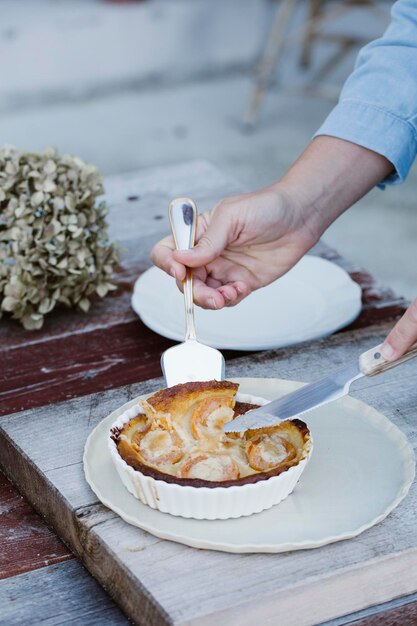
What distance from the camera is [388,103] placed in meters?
1.40

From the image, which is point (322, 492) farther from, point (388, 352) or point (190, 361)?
point (190, 361)

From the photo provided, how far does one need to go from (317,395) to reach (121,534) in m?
0.25

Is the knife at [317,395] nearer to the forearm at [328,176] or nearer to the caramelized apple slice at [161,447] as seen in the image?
the caramelized apple slice at [161,447]

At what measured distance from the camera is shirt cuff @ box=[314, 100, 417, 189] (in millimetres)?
1401

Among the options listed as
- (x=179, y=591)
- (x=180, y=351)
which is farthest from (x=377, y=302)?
(x=179, y=591)

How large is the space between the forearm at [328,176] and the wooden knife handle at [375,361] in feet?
1.41

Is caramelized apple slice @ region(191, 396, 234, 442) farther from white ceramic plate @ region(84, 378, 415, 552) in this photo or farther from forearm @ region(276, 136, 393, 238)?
forearm @ region(276, 136, 393, 238)

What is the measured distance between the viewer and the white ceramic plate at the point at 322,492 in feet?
2.97

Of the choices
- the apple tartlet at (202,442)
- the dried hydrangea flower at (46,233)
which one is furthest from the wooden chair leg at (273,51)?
the apple tartlet at (202,442)

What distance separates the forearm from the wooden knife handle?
43 centimetres

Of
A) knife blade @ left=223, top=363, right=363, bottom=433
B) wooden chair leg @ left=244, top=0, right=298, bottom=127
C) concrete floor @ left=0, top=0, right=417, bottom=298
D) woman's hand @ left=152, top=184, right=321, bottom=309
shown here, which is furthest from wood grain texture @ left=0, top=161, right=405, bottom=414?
wooden chair leg @ left=244, top=0, right=298, bottom=127

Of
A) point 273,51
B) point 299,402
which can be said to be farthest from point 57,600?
point 273,51

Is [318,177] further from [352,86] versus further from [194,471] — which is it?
[194,471]

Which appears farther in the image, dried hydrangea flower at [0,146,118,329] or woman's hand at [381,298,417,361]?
dried hydrangea flower at [0,146,118,329]
